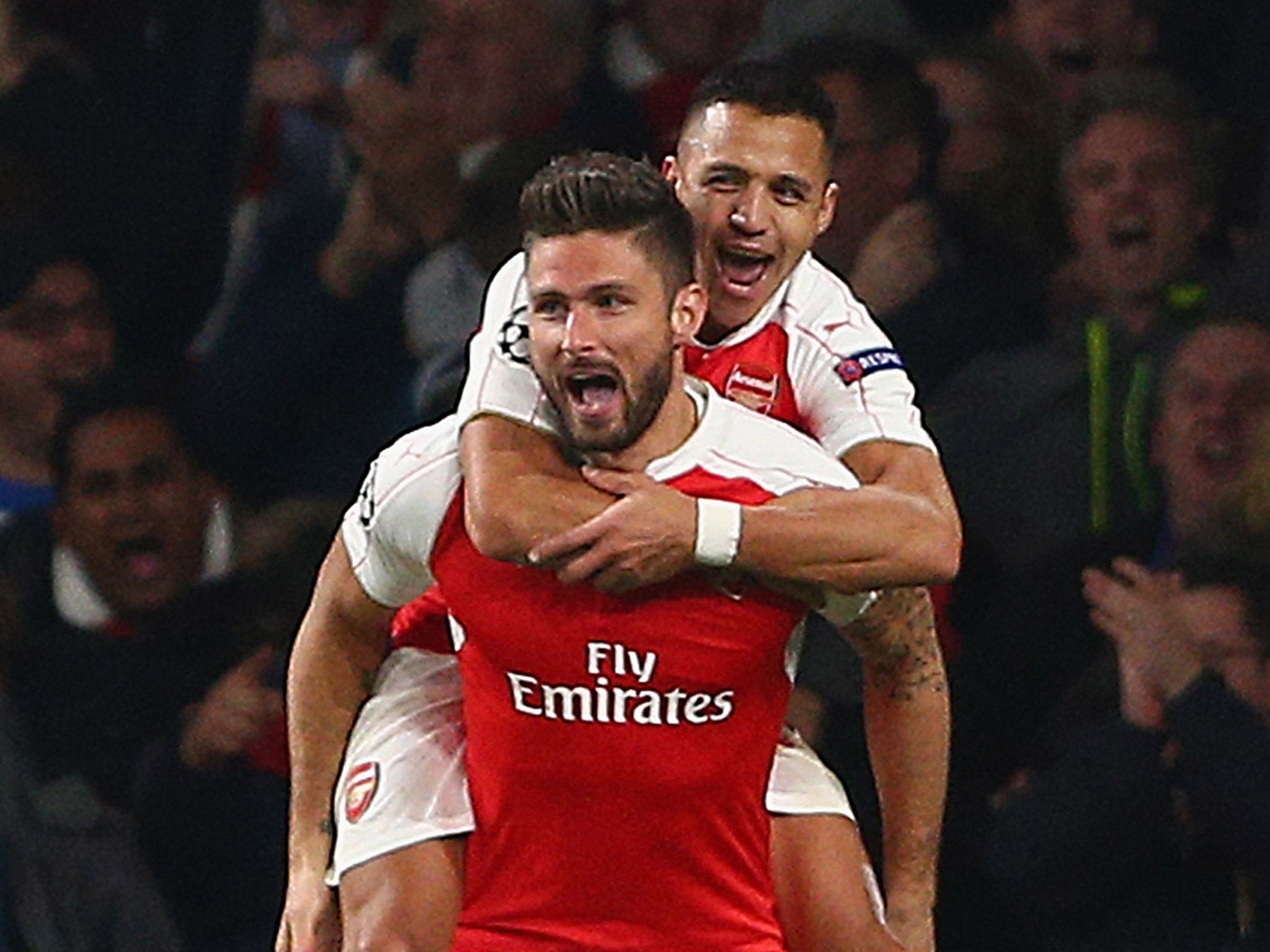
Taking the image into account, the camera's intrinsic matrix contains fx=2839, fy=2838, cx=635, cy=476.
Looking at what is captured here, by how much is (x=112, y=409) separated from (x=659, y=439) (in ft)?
6.52

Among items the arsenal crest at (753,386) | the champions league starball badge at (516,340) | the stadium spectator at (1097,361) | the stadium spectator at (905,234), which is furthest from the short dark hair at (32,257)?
the champions league starball badge at (516,340)

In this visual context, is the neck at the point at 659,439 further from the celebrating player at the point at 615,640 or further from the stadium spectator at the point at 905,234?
the stadium spectator at the point at 905,234

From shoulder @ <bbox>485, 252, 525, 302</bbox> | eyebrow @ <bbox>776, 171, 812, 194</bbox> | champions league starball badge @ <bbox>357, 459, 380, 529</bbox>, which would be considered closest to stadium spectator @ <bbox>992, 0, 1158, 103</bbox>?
eyebrow @ <bbox>776, 171, 812, 194</bbox>

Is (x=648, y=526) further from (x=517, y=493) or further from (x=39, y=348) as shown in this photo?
(x=39, y=348)

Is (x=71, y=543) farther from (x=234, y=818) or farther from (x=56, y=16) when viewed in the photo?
(x=56, y=16)

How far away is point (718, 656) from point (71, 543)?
1987 millimetres

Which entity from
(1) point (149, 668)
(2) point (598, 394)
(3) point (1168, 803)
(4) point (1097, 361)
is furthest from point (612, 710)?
(1) point (149, 668)

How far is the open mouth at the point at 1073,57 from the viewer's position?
14.8 feet

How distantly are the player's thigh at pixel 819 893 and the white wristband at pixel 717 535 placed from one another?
1.51 ft

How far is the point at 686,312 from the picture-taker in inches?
113

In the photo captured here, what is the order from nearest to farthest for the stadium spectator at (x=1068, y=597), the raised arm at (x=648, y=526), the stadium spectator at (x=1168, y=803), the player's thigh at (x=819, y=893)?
the raised arm at (x=648, y=526)
the player's thigh at (x=819, y=893)
the stadium spectator at (x=1168, y=803)
the stadium spectator at (x=1068, y=597)

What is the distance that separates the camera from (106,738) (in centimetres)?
456

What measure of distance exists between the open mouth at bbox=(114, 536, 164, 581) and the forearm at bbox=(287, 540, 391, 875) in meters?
1.45

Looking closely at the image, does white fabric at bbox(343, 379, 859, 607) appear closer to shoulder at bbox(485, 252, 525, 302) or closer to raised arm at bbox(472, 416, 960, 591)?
raised arm at bbox(472, 416, 960, 591)
